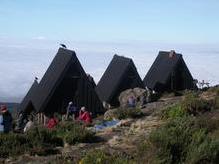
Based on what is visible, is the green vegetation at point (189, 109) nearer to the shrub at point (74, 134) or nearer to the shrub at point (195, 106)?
the shrub at point (195, 106)

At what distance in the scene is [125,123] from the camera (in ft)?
65.1

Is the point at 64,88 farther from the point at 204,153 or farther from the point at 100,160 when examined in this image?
the point at 204,153

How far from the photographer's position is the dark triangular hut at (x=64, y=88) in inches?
1465

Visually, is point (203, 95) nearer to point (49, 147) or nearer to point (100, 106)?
point (49, 147)

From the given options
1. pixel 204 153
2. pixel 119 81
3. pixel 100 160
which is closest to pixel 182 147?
pixel 204 153

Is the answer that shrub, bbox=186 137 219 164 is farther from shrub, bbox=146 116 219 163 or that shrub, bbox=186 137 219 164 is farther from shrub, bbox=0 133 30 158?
shrub, bbox=0 133 30 158

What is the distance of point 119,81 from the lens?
1702 inches

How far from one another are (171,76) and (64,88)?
9.47m

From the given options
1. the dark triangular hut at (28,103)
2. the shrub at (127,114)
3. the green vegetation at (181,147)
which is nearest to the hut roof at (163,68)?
the dark triangular hut at (28,103)

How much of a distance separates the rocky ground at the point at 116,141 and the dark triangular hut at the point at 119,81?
71.2ft

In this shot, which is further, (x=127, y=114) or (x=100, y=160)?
(x=127, y=114)

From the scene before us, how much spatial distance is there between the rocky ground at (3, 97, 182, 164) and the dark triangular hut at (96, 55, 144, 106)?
21.7 metres

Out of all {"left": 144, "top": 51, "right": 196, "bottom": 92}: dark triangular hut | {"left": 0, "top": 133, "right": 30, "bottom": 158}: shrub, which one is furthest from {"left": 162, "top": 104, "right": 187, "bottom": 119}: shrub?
{"left": 144, "top": 51, "right": 196, "bottom": 92}: dark triangular hut

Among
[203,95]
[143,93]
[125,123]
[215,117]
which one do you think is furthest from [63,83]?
[215,117]
